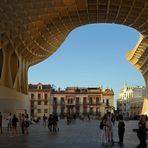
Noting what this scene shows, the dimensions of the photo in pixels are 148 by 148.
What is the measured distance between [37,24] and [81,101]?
11627 centimetres

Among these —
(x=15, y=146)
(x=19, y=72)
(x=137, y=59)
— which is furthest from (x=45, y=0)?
(x=137, y=59)

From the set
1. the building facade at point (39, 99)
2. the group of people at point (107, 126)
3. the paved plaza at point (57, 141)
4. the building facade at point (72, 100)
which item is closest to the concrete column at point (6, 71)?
the paved plaza at point (57, 141)

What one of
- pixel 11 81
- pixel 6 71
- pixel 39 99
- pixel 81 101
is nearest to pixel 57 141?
pixel 6 71

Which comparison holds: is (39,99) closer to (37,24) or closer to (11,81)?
(11,81)

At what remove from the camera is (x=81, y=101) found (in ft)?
565

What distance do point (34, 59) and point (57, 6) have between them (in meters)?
29.9

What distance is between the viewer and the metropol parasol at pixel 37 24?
5025 centimetres

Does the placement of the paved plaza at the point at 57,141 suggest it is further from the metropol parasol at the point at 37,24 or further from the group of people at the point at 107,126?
the metropol parasol at the point at 37,24

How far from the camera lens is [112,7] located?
57125 millimetres

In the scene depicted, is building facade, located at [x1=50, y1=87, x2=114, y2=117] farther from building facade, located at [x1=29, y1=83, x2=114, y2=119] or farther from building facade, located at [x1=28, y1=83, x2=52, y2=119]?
building facade, located at [x1=28, y1=83, x2=52, y2=119]

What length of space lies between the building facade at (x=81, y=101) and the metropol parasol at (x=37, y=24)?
314 feet

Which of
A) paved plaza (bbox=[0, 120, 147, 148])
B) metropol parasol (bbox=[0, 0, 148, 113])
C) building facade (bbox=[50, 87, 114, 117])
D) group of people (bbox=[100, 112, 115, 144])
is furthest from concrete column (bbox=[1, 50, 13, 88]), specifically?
building facade (bbox=[50, 87, 114, 117])

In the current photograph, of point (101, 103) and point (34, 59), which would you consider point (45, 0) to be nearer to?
point (34, 59)

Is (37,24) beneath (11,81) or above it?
above
